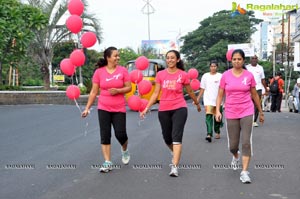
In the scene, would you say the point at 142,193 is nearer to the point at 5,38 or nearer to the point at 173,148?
the point at 173,148

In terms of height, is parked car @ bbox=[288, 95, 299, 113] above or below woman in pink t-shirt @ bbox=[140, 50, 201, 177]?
below

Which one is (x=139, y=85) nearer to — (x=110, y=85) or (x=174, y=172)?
(x=110, y=85)

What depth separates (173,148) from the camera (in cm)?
596

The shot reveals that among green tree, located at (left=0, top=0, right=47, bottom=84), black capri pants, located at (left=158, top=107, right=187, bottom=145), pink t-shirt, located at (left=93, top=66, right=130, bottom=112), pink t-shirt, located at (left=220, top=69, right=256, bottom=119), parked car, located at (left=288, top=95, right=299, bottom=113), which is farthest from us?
parked car, located at (left=288, top=95, right=299, bottom=113)

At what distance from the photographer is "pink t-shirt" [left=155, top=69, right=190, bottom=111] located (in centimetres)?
598

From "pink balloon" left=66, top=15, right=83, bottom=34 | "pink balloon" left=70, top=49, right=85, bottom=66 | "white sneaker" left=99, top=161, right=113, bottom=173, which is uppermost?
"pink balloon" left=66, top=15, right=83, bottom=34

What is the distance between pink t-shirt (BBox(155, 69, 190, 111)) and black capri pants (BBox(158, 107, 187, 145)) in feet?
0.23

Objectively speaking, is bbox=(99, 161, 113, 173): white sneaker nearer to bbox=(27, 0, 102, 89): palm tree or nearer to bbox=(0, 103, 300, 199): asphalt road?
bbox=(0, 103, 300, 199): asphalt road

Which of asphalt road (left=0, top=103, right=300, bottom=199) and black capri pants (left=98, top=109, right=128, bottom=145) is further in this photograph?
black capri pants (left=98, top=109, right=128, bottom=145)

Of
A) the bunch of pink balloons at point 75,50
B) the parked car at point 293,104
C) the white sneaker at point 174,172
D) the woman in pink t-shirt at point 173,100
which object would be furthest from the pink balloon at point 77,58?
the parked car at point 293,104

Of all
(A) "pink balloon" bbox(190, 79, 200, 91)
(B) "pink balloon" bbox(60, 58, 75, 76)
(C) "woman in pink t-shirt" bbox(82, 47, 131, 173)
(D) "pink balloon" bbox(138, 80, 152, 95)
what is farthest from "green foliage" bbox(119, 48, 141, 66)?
(C) "woman in pink t-shirt" bbox(82, 47, 131, 173)

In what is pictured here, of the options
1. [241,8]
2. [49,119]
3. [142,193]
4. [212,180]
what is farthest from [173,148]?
[241,8]

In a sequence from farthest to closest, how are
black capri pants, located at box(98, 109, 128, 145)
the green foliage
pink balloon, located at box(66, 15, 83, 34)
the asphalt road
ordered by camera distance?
the green foliage
pink balloon, located at box(66, 15, 83, 34)
black capri pants, located at box(98, 109, 128, 145)
the asphalt road

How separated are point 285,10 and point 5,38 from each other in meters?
28.4
